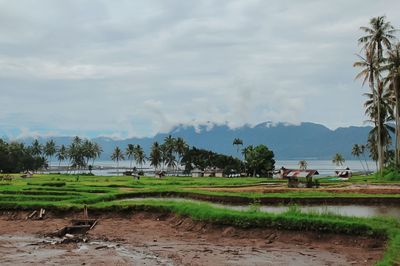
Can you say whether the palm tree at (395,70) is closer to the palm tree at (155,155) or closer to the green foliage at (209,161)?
the green foliage at (209,161)

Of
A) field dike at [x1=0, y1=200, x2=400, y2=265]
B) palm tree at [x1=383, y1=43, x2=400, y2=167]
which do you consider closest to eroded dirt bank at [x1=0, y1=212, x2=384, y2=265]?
field dike at [x1=0, y1=200, x2=400, y2=265]

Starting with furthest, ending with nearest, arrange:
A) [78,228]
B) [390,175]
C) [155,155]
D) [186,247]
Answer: [155,155]
[390,175]
[78,228]
[186,247]

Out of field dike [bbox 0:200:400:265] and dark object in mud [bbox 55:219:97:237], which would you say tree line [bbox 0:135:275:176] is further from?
dark object in mud [bbox 55:219:97:237]

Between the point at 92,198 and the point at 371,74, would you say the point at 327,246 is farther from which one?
the point at 371,74

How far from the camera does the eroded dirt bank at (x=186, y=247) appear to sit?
14.3m

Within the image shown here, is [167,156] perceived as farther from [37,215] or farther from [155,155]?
[37,215]

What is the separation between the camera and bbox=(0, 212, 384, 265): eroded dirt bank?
14328 mm

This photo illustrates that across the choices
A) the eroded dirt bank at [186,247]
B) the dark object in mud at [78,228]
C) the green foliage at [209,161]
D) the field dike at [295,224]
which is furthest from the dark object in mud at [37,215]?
the green foliage at [209,161]

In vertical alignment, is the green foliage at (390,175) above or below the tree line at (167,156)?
below

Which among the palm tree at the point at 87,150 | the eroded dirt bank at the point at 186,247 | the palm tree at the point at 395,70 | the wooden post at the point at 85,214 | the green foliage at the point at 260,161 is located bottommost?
the eroded dirt bank at the point at 186,247

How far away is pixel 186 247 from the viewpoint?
16.7m

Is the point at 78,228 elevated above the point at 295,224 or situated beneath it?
situated beneath

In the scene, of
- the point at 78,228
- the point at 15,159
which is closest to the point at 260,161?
the point at 15,159

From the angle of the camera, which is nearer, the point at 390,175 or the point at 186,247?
the point at 186,247
